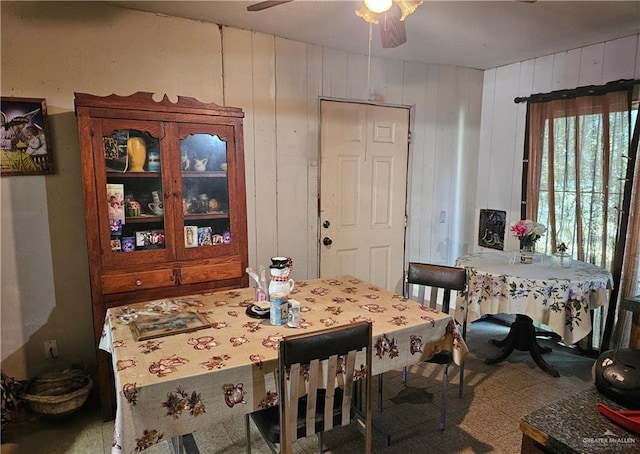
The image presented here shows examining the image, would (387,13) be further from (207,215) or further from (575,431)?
(575,431)

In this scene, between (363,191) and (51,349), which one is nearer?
(51,349)

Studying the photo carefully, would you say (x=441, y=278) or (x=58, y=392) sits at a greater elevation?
(x=441, y=278)

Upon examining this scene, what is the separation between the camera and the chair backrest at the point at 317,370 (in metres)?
1.43

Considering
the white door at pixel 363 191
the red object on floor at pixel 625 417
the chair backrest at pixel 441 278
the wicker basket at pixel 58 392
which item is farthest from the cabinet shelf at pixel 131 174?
the red object on floor at pixel 625 417

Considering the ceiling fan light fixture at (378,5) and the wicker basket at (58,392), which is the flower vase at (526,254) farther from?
the wicker basket at (58,392)

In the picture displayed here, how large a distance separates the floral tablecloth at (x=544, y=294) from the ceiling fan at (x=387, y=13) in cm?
174

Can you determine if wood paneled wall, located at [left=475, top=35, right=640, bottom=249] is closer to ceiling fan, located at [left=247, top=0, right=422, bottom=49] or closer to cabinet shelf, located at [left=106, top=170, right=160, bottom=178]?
ceiling fan, located at [left=247, top=0, right=422, bottom=49]

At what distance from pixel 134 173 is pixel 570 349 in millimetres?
3626

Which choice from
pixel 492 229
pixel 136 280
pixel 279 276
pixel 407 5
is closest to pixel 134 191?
pixel 136 280

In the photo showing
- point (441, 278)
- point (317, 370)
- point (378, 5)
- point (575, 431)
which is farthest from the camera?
point (441, 278)

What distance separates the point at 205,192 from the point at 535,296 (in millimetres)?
2283

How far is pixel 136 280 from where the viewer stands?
7.83 ft

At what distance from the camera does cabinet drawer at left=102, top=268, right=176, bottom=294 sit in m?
2.32

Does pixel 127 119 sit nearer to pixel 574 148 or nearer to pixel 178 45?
pixel 178 45
